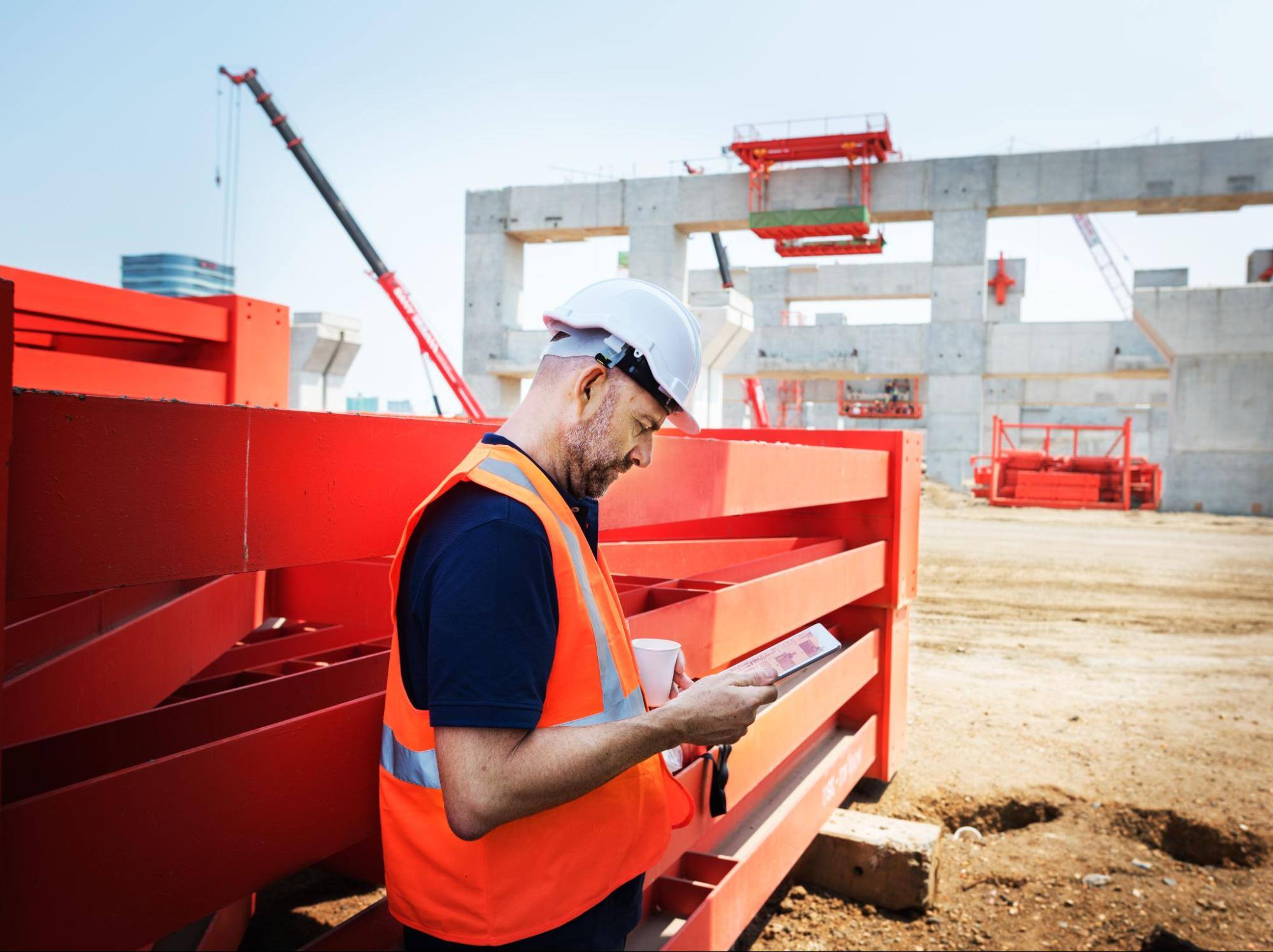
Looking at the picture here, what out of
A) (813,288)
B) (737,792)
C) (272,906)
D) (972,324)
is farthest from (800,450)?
(813,288)

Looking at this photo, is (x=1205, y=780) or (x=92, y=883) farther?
(x=1205, y=780)

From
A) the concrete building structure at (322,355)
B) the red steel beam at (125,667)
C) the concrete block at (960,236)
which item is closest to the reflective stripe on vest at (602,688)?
the red steel beam at (125,667)

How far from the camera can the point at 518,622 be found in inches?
47.8

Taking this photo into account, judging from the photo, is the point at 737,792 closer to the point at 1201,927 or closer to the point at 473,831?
the point at 473,831

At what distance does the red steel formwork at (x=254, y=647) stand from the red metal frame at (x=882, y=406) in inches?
1307

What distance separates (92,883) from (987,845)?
4063 mm

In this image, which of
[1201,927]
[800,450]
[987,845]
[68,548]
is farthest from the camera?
[987,845]

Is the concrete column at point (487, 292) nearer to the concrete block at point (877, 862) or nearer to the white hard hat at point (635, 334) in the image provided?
the concrete block at point (877, 862)

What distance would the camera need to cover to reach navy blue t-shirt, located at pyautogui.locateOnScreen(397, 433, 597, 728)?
119cm

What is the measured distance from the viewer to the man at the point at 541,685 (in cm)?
121

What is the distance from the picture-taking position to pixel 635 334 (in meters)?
1.46

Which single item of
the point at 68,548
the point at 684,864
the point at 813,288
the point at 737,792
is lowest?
the point at 684,864

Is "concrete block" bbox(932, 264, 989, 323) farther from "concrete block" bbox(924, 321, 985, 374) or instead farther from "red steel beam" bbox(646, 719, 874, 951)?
"red steel beam" bbox(646, 719, 874, 951)

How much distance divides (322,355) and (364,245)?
341 cm
